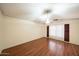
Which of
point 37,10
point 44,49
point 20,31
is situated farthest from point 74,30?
point 20,31

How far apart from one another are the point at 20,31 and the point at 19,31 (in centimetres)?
2

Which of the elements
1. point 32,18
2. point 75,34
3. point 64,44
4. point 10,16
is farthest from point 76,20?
point 10,16

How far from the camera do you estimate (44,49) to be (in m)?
1.60

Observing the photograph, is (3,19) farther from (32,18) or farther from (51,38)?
(51,38)

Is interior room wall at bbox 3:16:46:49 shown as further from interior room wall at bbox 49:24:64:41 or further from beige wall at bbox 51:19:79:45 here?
beige wall at bbox 51:19:79:45

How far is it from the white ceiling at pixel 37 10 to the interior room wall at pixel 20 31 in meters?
0.09

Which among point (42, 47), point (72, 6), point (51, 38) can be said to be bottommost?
point (42, 47)

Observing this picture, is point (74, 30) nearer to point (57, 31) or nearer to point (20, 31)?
point (57, 31)

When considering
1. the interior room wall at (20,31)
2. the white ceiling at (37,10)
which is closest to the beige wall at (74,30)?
the white ceiling at (37,10)

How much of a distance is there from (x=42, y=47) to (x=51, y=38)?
0.24 meters

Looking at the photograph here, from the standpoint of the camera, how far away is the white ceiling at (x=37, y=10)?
4.90 ft

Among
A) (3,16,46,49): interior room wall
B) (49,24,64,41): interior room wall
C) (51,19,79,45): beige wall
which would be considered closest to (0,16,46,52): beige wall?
(3,16,46,49): interior room wall

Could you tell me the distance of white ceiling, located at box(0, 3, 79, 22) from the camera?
1492 mm

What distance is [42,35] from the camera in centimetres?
174
